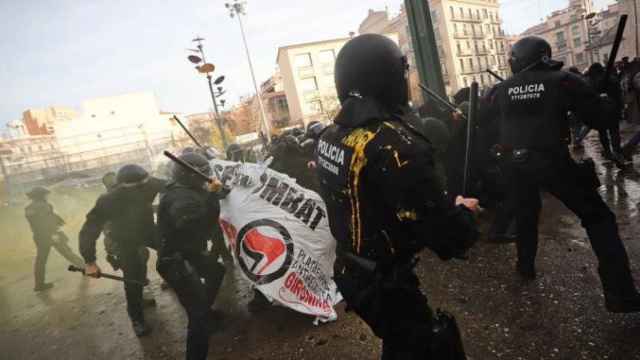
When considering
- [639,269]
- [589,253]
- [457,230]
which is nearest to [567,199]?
[639,269]

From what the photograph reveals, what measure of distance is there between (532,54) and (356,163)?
2.15 meters

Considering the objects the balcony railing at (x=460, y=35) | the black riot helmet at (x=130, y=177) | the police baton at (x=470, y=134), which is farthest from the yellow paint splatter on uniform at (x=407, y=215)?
the balcony railing at (x=460, y=35)

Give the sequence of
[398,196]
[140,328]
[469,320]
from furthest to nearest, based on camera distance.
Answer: [140,328]
[469,320]
[398,196]

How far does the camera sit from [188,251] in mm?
3234

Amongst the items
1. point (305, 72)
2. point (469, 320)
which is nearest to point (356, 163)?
point (469, 320)

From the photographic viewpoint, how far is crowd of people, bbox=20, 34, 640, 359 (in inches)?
61.4

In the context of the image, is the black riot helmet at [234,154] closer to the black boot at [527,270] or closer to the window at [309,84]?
the black boot at [527,270]

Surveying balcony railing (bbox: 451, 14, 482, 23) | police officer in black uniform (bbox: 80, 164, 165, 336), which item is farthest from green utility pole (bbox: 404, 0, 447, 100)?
balcony railing (bbox: 451, 14, 482, 23)

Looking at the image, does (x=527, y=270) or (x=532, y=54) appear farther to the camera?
(x=527, y=270)

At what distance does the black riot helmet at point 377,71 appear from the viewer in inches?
68.3

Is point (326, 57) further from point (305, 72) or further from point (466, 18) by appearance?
point (466, 18)

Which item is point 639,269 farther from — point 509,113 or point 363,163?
point 363,163

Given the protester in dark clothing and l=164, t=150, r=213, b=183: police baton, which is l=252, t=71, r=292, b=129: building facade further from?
l=164, t=150, r=213, b=183: police baton

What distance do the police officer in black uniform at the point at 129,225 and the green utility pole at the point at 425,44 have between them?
4271mm
